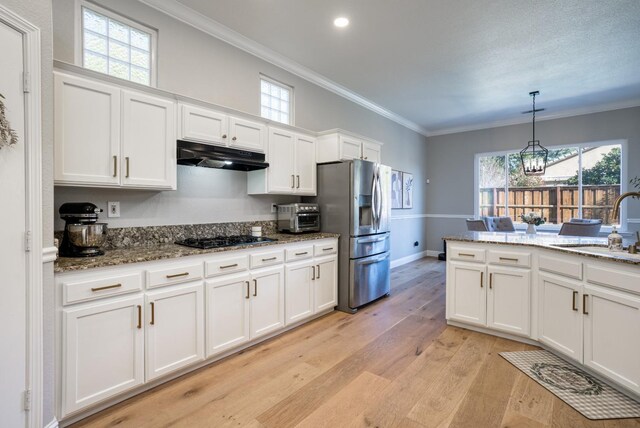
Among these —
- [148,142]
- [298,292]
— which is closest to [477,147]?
[298,292]

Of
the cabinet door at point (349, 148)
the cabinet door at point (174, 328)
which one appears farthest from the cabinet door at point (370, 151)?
the cabinet door at point (174, 328)

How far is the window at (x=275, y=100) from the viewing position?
3.74 metres

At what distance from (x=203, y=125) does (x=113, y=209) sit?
97cm

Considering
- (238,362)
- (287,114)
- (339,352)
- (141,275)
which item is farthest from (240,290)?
(287,114)

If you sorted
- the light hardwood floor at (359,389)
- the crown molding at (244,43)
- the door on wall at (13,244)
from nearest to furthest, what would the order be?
1. the door on wall at (13,244)
2. the light hardwood floor at (359,389)
3. the crown molding at (244,43)

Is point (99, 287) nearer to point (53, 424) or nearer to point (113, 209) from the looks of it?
point (53, 424)

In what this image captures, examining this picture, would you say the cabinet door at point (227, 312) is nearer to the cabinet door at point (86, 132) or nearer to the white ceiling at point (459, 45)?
the cabinet door at point (86, 132)

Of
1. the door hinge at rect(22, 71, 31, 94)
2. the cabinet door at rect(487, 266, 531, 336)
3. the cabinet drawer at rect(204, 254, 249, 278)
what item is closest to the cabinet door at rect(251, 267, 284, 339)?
the cabinet drawer at rect(204, 254, 249, 278)

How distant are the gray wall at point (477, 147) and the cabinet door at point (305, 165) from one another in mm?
4494

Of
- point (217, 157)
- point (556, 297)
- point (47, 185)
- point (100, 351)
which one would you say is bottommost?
point (100, 351)

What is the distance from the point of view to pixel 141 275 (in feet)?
6.78

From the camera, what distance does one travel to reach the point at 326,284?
362cm

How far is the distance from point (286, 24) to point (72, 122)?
6.74 feet

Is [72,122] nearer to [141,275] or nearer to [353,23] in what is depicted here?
[141,275]
